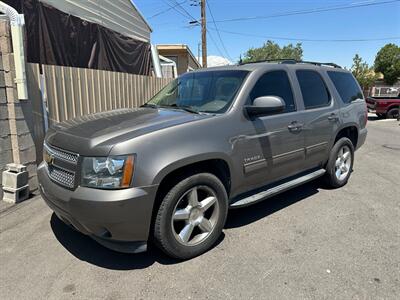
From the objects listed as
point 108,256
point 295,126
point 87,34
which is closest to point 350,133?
point 295,126

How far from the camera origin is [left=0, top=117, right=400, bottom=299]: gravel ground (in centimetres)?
277

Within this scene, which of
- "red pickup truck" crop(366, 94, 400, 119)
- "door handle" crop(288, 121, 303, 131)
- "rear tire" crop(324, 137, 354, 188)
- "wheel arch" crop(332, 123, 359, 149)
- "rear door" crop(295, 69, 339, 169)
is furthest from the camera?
"red pickup truck" crop(366, 94, 400, 119)

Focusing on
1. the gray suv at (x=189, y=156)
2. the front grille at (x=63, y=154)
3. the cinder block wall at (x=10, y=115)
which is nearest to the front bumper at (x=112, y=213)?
the gray suv at (x=189, y=156)

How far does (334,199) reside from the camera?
16.1 feet

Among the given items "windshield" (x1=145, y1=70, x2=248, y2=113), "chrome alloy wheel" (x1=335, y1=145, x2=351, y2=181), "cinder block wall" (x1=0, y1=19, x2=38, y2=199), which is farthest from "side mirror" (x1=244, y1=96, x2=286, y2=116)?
"cinder block wall" (x1=0, y1=19, x2=38, y2=199)

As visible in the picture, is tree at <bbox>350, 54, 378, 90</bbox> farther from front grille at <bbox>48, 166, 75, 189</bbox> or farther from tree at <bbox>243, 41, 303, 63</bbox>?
front grille at <bbox>48, 166, 75, 189</bbox>

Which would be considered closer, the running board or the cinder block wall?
the running board

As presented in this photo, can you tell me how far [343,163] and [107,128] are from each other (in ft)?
13.1

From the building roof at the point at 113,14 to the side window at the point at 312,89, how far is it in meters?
6.26

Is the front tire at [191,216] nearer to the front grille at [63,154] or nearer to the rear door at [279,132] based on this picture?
the rear door at [279,132]

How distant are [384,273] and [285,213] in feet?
4.86

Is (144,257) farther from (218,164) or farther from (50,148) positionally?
(50,148)

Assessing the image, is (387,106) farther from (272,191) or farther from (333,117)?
(272,191)

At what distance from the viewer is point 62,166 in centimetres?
305
